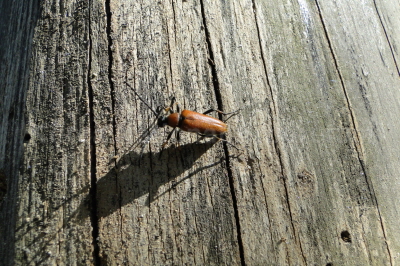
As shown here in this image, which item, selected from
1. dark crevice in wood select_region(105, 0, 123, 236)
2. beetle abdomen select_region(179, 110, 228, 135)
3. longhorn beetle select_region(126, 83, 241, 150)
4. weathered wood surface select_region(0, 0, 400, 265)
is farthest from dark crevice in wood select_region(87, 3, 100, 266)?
beetle abdomen select_region(179, 110, 228, 135)

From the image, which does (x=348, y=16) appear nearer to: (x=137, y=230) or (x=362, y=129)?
(x=362, y=129)

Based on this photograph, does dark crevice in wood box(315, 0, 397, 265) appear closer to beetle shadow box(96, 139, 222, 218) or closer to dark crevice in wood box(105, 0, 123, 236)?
beetle shadow box(96, 139, 222, 218)

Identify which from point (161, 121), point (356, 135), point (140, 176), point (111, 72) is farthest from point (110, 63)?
point (356, 135)

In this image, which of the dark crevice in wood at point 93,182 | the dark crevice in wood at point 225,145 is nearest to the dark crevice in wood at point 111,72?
the dark crevice in wood at point 93,182

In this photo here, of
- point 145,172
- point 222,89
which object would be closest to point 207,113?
point 222,89

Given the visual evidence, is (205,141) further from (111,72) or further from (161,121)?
(111,72)

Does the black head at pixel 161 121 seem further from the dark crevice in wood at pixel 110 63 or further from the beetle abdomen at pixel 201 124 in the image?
the dark crevice in wood at pixel 110 63
